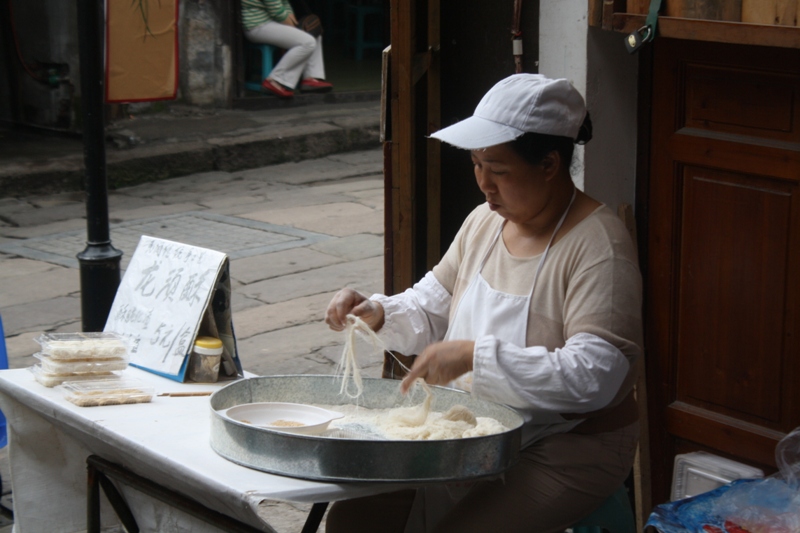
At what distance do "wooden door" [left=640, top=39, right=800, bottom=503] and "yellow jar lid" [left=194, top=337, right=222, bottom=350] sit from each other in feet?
4.27

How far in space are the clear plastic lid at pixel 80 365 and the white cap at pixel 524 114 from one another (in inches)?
43.1

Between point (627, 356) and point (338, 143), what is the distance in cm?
830

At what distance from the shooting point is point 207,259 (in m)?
2.84

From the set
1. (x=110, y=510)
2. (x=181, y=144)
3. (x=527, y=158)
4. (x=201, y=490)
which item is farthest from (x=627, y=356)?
(x=181, y=144)

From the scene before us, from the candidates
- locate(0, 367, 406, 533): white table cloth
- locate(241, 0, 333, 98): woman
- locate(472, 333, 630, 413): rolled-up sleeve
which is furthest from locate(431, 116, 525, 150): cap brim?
locate(241, 0, 333, 98): woman

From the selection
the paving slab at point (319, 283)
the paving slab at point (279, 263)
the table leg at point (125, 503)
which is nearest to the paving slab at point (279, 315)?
the paving slab at point (319, 283)

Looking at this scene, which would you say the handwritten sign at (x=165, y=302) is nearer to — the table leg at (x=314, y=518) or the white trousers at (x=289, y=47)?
the table leg at (x=314, y=518)

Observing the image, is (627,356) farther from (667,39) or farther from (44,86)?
(44,86)

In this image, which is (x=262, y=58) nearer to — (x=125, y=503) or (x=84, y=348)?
(x=84, y=348)

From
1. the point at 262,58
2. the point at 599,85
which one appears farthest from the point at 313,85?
the point at 599,85

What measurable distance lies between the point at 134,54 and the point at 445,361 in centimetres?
274

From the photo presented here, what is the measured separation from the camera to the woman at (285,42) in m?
10.6

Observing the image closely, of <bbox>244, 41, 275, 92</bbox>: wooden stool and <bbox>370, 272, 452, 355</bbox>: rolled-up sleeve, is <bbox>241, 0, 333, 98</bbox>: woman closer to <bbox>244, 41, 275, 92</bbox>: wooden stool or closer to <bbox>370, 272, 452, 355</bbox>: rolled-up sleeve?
<bbox>244, 41, 275, 92</bbox>: wooden stool

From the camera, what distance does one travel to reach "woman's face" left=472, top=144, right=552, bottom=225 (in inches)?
94.0
